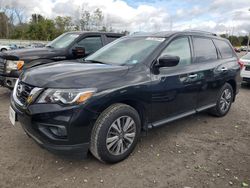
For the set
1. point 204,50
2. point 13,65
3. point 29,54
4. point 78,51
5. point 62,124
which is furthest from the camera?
point 78,51

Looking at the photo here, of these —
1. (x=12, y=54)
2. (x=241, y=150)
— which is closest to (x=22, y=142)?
(x=12, y=54)

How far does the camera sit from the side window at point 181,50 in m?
3.88

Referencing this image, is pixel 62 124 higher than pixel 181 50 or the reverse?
the reverse

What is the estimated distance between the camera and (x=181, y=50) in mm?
4125

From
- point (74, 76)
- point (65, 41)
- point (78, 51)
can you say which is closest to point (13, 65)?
point (78, 51)

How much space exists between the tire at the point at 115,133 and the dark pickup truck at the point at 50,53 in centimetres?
332

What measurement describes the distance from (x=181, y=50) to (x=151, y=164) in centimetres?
192

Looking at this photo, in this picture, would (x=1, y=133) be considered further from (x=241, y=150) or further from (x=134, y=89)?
(x=241, y=150)

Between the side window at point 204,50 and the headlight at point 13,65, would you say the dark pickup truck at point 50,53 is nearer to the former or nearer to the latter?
the headlight at point 13,65

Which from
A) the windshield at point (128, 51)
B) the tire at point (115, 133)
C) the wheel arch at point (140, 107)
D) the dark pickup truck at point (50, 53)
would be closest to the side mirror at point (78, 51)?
the dark pickup truck at point (50, 53)

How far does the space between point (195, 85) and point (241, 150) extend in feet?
4.01

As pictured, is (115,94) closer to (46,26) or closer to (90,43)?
(90,43)

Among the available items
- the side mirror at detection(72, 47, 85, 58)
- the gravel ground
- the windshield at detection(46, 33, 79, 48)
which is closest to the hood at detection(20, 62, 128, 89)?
the gravel ground

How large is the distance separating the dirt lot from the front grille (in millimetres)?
824
